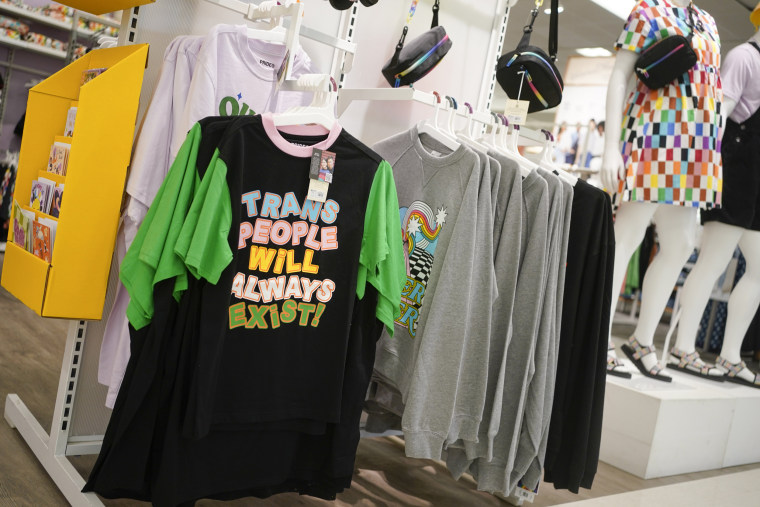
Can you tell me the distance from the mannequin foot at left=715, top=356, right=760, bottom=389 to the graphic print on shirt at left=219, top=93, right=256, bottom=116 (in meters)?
3.16

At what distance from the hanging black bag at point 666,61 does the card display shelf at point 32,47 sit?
4.49 meters

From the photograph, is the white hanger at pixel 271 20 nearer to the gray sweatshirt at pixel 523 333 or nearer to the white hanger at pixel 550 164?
the gray sweatshirt at pixel 523 333

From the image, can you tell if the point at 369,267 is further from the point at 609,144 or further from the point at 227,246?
the point at 609,144

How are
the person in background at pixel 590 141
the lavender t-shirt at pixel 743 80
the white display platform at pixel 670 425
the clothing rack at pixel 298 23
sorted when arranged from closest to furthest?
the clothing rack at pixel 298 23 < the white display platform at pixel 670 425 < the lavender t-shirt at pixel 743 80 < the person in background at pixel 590 141

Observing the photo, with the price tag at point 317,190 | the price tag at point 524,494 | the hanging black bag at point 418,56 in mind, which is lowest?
the price tag at point 524,494

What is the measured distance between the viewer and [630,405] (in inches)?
116

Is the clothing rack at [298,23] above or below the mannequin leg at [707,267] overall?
above

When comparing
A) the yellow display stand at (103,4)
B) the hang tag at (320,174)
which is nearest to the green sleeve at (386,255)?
the hang tag at (320,174)

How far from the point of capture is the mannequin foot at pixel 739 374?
3644 mm

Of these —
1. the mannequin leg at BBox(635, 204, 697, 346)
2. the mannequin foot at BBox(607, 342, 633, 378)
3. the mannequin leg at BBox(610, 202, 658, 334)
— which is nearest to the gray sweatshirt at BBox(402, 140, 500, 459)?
the mannequin leg at BBox(610, 202, 658, 334)

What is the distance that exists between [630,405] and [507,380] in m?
1.44

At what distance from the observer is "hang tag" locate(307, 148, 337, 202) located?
1.50 m

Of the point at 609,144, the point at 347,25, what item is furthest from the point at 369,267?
the point at 609,144

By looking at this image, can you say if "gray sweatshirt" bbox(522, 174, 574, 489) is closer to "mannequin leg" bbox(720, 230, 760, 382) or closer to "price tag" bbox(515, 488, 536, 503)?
"price tag" bbox(515, 488, 536, 503)
